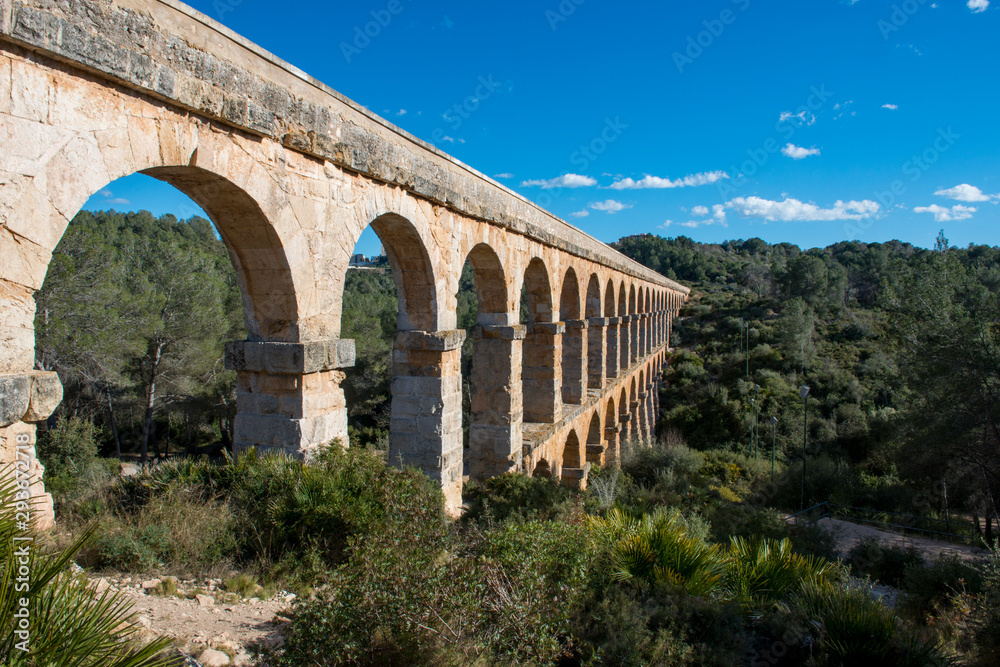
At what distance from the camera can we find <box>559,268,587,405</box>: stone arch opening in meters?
11.5

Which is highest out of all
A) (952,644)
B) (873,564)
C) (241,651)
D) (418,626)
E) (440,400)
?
(440,400)

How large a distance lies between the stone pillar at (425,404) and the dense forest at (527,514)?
30.4 inches

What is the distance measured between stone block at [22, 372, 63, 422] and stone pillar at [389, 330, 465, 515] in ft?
11.0

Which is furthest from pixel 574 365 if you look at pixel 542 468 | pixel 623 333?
pixel 623 333

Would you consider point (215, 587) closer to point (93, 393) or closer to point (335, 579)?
point (335, 579)

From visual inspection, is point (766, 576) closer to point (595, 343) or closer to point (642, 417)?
point (595, 343)

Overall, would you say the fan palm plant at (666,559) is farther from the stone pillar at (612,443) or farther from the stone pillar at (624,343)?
the stone pillar at (624,343)

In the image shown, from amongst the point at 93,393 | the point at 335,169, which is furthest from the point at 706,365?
the point at 335,169

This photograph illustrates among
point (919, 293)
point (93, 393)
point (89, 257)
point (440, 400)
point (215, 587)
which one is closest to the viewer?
point (215, 587)

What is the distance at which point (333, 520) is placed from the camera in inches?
148

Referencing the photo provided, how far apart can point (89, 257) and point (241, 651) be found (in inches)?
415

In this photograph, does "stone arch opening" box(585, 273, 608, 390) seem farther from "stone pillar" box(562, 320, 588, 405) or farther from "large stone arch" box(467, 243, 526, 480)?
"large stone arch" box(467, 243, 526, 480)

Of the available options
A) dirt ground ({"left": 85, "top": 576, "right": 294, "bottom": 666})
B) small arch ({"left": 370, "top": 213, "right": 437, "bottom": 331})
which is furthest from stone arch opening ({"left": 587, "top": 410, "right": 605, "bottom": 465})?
dirt ground ({"left": 85, "top": 576, "right": 294, "bottom": 666})

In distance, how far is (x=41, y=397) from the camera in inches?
102
